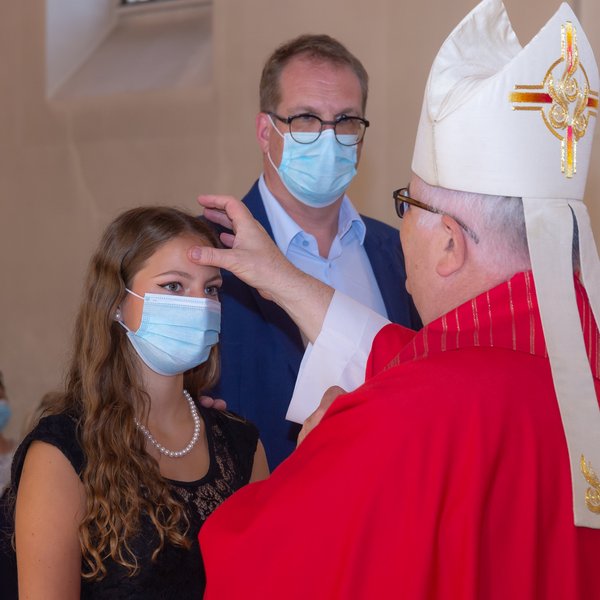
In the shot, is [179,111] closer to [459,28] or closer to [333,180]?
[333,180]

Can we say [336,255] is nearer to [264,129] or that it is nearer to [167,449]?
[264,129]

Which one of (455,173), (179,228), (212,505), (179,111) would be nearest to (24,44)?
(179,111)

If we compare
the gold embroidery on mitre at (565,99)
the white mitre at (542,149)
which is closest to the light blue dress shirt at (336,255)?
the white mitre at (542,149)

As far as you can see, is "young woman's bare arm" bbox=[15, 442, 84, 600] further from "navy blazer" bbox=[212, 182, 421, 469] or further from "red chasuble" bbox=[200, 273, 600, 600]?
"navy blazer" bbox=[212, 182, 421, 469]

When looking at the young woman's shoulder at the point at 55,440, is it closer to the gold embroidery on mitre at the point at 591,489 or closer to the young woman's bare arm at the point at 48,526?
the young woman's bare arm at the point at 48,526

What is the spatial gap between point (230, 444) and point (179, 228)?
0.60 m

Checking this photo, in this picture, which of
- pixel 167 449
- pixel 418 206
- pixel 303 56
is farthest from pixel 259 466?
pixel 303 56

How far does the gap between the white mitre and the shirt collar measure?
4.82 ft

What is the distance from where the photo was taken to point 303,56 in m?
3.71

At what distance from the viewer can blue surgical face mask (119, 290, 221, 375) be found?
9.03 feet

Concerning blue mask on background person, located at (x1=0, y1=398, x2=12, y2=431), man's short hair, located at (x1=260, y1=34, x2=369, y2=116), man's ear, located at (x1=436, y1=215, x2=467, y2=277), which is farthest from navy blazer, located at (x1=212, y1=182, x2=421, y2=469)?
blue mask on background person, located at (x1=0, y1=398, x2=12, y2=431)

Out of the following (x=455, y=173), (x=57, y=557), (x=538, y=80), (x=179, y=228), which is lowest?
(x=57, y=557)

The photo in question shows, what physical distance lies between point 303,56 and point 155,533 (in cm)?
188

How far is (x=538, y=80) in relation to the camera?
199 cm
